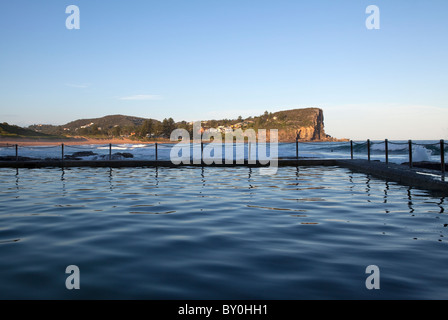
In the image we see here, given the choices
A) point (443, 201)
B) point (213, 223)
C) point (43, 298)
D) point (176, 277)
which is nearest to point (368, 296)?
point (176, 277)

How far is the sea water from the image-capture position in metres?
3.59

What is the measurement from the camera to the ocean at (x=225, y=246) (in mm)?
3580

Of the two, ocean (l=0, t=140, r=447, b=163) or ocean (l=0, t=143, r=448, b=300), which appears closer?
ocean (l=0, t=143, r=448, b=300)

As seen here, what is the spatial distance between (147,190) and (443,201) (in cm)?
746

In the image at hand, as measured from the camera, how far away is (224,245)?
5.22 metres

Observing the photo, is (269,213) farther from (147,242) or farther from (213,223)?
(147,242)

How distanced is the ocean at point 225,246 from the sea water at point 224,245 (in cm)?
2

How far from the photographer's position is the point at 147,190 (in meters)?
11.3

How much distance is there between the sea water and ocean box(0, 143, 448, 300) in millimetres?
17

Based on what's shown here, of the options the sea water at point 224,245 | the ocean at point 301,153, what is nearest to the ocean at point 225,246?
the sea water at point 224,245
